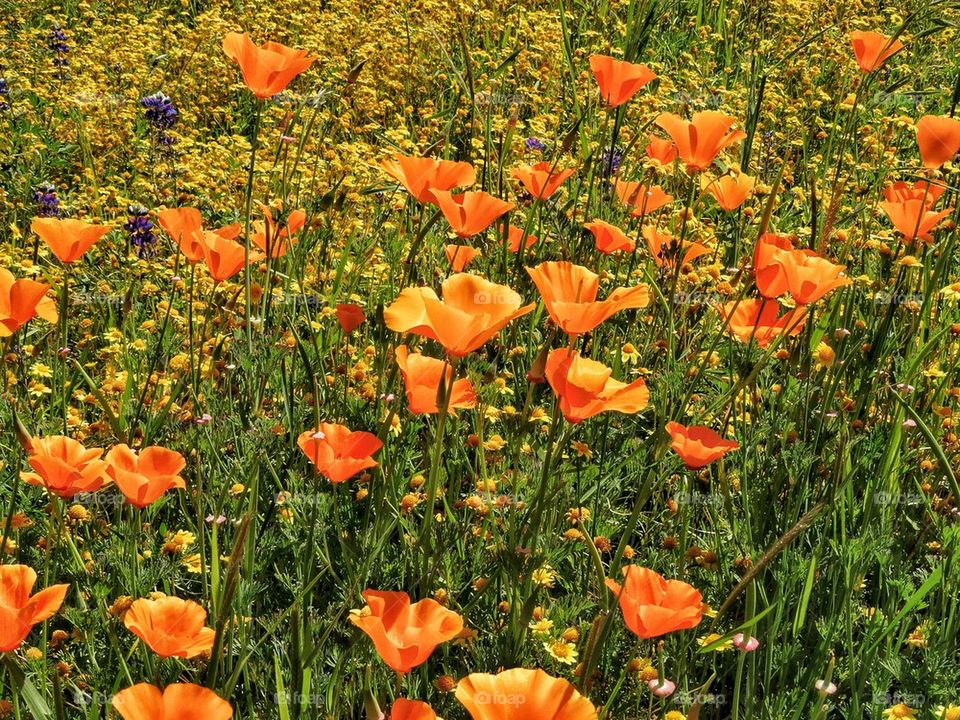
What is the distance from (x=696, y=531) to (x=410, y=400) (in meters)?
0.84

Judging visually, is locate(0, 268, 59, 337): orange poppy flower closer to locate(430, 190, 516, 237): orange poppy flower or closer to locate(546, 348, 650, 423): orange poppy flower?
locate(430, 190, 516, 237): orange poppy flower

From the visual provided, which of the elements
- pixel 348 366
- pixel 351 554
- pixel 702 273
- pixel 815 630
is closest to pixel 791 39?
pixel 702 273

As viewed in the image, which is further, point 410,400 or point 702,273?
point 702,273

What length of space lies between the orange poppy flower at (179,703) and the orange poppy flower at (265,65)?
44.1 inches

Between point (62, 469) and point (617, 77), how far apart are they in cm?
128

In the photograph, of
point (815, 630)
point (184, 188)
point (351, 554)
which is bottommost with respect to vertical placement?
point (184, 188)

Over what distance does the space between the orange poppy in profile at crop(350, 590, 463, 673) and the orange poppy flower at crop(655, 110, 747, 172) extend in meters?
1.16

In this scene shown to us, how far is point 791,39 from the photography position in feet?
16.6

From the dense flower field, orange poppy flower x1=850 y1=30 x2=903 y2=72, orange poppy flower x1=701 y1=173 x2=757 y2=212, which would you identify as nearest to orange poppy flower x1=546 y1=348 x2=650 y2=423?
the dense flower field

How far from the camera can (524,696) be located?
105 centimetres

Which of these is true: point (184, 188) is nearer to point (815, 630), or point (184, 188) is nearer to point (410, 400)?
point (410, 400)

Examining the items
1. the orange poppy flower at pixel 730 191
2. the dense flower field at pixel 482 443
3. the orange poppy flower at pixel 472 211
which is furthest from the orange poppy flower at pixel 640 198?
the orange poppy flower at pixel 472 211

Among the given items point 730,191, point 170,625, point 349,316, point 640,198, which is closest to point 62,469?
point 170,625

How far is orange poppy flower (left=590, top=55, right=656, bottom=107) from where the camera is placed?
201 centimetres
